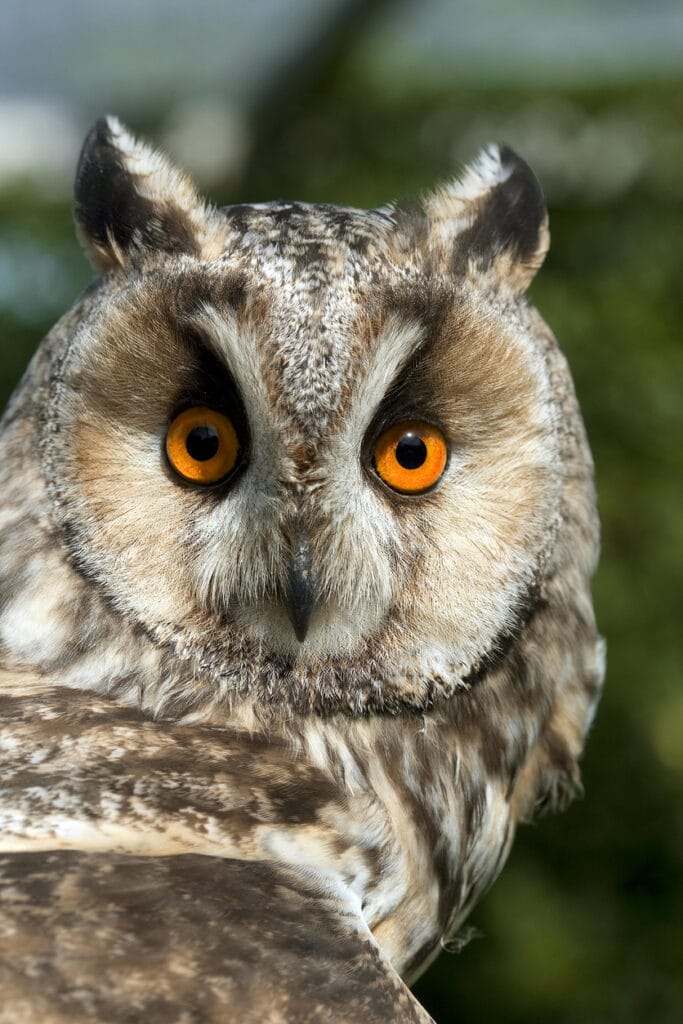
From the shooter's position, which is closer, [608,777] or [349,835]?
[349,835]

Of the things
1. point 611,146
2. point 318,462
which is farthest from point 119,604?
point 611,146

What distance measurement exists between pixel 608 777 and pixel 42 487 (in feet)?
6.92

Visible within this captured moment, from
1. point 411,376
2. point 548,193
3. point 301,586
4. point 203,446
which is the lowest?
point 301,586

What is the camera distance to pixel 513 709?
1.63 m

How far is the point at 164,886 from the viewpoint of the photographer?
3.77 ft

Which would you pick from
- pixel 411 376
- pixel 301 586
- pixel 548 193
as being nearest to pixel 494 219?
pixel 411 376

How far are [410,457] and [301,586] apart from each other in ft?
0.67

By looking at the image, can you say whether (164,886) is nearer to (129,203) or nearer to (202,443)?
(202,443)

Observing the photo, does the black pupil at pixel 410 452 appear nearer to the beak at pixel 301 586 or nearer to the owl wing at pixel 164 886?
the beak at pixel 301 586

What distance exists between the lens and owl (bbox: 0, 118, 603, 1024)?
1.24m

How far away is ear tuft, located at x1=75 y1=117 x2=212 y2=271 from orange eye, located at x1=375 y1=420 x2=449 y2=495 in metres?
0.32

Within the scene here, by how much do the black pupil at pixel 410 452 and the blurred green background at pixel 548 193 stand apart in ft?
5.56

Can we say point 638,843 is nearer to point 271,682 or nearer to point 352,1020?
point 271,682

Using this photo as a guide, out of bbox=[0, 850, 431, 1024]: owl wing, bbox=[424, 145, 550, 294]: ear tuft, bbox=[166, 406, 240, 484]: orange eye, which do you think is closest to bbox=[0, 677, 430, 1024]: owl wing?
bbox=[0, 850, 431, 1024]: owl wing
